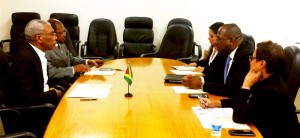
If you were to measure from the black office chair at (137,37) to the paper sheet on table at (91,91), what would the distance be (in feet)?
10.4

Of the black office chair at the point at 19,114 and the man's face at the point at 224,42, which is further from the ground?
the man's face at the point at 224,42

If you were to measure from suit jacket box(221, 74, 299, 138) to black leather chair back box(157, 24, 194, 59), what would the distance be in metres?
3.47

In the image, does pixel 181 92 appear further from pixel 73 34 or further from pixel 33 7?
pixel 33 7

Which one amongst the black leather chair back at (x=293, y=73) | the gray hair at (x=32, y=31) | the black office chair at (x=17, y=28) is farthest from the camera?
the black office chair at (x=17, y=28)

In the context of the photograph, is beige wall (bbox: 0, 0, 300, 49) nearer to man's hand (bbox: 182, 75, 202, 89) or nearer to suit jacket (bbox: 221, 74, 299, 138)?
man's hand (bbox: 182, 75, 202, 89)

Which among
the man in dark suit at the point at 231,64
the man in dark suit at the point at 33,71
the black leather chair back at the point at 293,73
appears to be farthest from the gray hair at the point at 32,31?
the black leather chair back at the point at 293,73

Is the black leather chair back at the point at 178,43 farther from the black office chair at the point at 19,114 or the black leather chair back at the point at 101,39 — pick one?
the black office chair at the point at 19,114

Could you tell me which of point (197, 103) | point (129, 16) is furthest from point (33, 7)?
point (197, 103)

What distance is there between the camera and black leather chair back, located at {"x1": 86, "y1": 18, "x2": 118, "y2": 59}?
5.88m

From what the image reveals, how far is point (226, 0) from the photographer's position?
6.20 metres

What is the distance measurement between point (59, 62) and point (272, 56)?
241cm

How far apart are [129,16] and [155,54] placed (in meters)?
0.97

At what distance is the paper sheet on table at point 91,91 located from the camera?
7.99ft

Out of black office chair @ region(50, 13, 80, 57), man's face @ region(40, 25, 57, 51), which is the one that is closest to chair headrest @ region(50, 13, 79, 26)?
black office chair @ region(50, 13, 80, 57)
